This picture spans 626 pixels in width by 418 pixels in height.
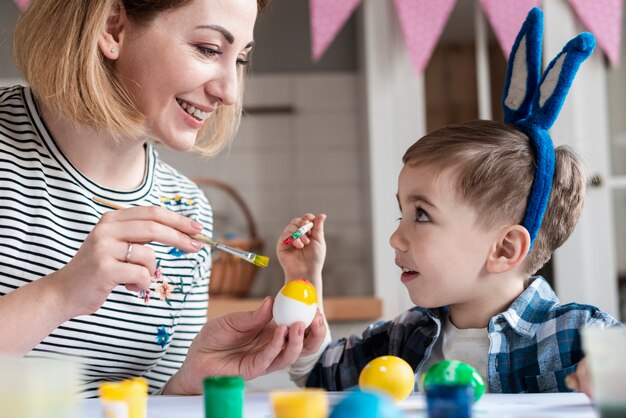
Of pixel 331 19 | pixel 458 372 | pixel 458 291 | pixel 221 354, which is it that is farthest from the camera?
pixel 331 19

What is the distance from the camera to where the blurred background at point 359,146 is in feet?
9.67

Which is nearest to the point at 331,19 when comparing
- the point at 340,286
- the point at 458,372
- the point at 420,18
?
the point at 420,18

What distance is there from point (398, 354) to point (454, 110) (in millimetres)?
3777

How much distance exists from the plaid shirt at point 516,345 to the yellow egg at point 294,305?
279 millimetres

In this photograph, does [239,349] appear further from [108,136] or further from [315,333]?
[108,136]

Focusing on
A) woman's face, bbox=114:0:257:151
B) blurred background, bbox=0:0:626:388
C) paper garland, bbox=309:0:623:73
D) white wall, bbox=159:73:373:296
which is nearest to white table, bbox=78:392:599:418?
woman's face, bbox=114:0:257:151

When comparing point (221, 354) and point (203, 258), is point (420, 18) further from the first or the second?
point (221, 354)

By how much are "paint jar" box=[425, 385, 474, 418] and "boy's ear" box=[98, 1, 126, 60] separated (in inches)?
36.3

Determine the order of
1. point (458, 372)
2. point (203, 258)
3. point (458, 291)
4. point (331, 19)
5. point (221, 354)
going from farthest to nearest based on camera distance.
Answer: point (331, 19) < point (203, 258) < point (458, 291) < point (221, 354) < point (458, 372)

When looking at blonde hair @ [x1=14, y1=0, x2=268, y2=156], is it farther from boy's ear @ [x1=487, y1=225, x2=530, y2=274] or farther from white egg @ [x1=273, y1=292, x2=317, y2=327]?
boy's ear @ [x1=487, y1=225, x2=530, y2=274]

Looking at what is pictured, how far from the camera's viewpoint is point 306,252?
129 cm

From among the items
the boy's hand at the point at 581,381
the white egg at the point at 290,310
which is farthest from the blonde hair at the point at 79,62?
the boy's hand at the point at 581,381

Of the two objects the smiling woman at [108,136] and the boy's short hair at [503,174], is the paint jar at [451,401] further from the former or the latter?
the boy's short hair at [503,174]

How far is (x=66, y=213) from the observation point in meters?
1.30
